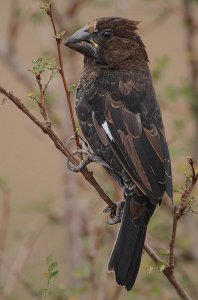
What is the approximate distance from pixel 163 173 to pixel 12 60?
2401 millimetres

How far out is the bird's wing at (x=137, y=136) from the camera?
3.51m

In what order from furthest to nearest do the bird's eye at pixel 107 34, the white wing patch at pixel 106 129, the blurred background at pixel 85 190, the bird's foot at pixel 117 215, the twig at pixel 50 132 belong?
the blurred background at pixel 85 190 < the bird's eye at pixel 107 34 < the white wing patch at pixel 106 129 < the bird's foot at pixel 117 215 < the twig at pixel 50 132

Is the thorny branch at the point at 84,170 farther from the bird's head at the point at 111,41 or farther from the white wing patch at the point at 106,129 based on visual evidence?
the bird's head at the point at 111,41

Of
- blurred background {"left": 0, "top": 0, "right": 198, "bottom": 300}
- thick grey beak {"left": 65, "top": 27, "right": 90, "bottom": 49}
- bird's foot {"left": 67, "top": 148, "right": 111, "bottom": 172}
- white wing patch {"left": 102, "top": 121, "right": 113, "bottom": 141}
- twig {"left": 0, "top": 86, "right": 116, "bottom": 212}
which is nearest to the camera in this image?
twig {"left": 0, "top": 86, "right": 116, "bottom": 212}

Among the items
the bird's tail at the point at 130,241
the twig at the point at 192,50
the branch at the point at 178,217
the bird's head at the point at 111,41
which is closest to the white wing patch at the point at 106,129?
the bird's tail at the point at 130,241

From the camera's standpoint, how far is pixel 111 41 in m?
4.18

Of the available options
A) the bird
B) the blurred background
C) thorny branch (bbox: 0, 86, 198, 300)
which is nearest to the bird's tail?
the bird

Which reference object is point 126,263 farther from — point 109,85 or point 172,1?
point 172,1

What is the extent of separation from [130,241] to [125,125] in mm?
524

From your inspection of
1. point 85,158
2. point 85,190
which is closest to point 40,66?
point 85,158

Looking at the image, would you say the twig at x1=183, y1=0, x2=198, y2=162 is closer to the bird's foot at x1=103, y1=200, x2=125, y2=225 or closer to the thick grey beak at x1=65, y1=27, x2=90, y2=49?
the thick grey beak at x1=65, y1=27, x2=90, y2=49

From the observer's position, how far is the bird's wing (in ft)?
11.5

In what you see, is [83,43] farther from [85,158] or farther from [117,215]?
[117,215]

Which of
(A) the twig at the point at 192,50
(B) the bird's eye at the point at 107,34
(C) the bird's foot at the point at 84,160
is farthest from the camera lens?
(A) the twig at the point at 192,50
